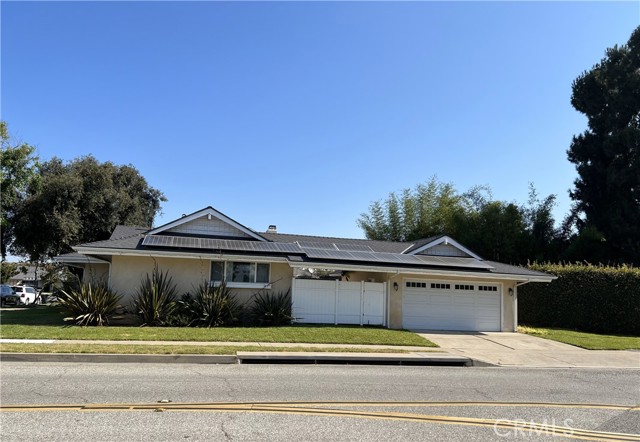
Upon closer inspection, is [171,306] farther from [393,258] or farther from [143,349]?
[393,258]

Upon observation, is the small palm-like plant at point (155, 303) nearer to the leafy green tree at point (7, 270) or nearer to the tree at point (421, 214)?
the tree at point (421, 214)

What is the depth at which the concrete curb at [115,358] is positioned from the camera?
11008 millimetres

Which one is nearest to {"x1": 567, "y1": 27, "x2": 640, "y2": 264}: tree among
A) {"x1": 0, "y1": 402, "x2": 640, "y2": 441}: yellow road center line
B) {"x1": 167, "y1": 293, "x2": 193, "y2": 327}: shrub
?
{"x1": 167, "y1": 293, "x2": 193, "y2": 327}: shrub

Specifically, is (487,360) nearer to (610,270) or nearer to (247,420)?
(247,420)

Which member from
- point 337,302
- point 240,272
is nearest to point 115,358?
point 240,272

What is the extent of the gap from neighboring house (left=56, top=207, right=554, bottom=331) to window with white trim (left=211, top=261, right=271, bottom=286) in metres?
0.04

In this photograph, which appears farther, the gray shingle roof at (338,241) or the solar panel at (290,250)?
the gray shingle roof at (338,241)

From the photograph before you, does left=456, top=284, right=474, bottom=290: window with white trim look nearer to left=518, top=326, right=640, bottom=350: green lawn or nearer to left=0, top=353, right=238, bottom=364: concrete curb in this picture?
left=518, top=326, right=640, bottom=350: green lawn

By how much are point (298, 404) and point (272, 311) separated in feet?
37.4

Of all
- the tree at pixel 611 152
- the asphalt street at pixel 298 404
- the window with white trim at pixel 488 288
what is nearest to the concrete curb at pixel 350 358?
the asphalt street at pixel 298 404

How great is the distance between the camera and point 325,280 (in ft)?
67.1

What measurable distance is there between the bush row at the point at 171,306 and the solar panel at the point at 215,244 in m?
1.19

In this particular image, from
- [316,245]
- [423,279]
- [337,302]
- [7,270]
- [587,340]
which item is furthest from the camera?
[7,270]

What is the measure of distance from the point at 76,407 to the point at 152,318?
36.3ft
